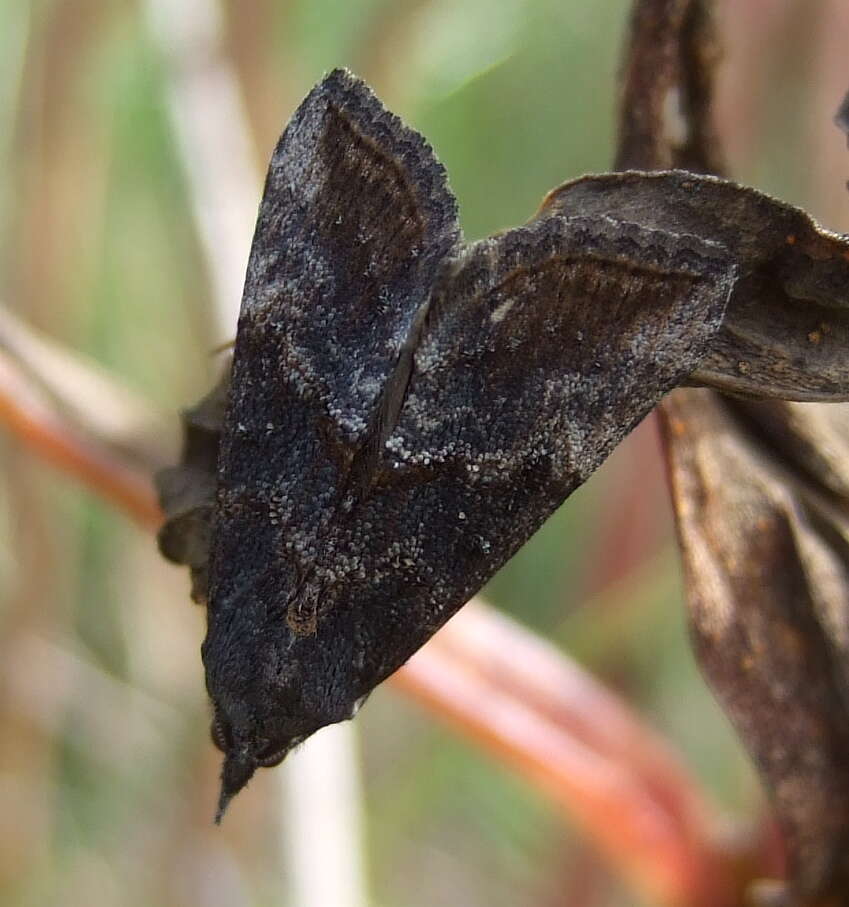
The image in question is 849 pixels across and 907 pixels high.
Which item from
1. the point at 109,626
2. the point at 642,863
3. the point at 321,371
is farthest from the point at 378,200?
the point at 109,626

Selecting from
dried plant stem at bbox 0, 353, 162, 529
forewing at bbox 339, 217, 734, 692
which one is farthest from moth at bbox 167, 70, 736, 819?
dried plant stem at bbox 0, 353, 162, 529

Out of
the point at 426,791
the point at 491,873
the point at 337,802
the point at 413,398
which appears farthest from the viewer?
the point at 491,873

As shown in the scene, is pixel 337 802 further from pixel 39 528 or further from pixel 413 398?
pixel 413 398

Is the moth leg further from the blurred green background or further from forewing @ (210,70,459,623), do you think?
the blurred green background

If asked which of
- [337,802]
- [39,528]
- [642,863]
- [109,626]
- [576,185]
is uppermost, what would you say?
[576,185]

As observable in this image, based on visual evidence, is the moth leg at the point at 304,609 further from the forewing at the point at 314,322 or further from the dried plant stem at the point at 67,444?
the dried plant stem at the point at 67,444

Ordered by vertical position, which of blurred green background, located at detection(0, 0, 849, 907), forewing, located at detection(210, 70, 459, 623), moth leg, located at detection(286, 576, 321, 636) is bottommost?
→ blurred green background, located at detection(0, 0, 849, 907)

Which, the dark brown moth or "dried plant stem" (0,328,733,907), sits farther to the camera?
"dried plant stem" (0,328,733,907)

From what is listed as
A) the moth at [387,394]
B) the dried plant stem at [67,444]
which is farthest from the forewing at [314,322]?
the dried plant stem at [67,444]
